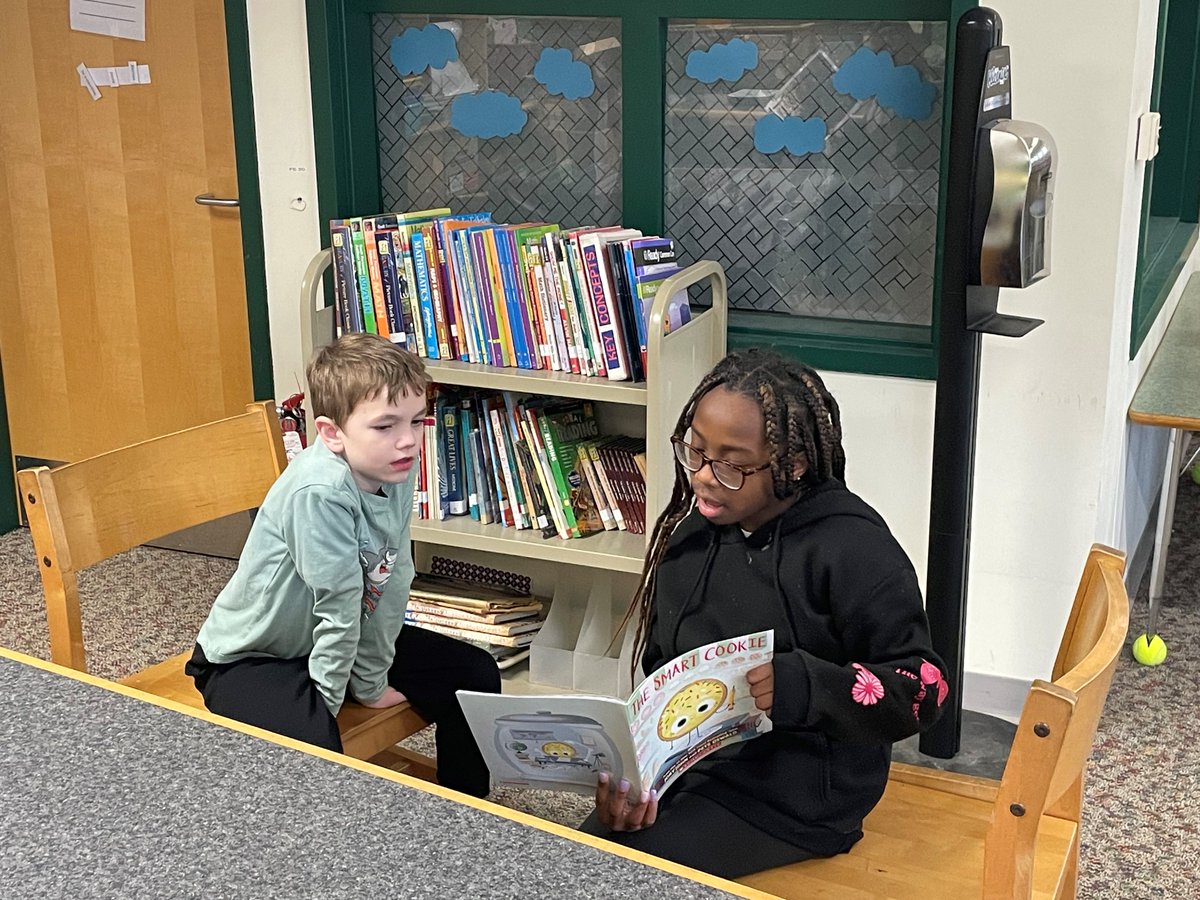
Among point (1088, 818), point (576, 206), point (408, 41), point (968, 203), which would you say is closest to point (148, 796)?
point (968, 203)

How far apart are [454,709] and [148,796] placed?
1011 millimetres

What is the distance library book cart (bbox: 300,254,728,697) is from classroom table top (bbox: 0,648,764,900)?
152 cm

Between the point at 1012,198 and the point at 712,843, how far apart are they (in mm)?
1178

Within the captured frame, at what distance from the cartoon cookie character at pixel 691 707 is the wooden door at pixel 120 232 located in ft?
7.51

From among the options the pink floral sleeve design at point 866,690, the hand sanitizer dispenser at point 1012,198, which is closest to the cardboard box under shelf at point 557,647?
the hand sanitizer dispenser at point 1012,198

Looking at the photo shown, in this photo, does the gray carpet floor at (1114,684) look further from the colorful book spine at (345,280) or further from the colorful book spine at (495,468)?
the colorful book spine at (345,280)

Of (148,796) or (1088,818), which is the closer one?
(148,796)

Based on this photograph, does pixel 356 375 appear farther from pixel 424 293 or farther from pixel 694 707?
pixel 424 293

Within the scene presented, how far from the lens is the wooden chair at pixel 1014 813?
45.6 inches

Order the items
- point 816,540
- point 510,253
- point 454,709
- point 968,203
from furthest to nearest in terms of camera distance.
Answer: point 510,253, point 968,203, point 454,709, point 816,540

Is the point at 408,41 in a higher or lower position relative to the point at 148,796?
higher

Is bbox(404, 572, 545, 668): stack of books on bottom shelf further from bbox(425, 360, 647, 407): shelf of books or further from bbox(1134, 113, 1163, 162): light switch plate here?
bbox(1134, 113, 1163, 162): light switch plate

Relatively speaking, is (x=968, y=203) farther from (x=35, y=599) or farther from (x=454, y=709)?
(x=35, y=599)

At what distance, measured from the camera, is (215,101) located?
3.29m
